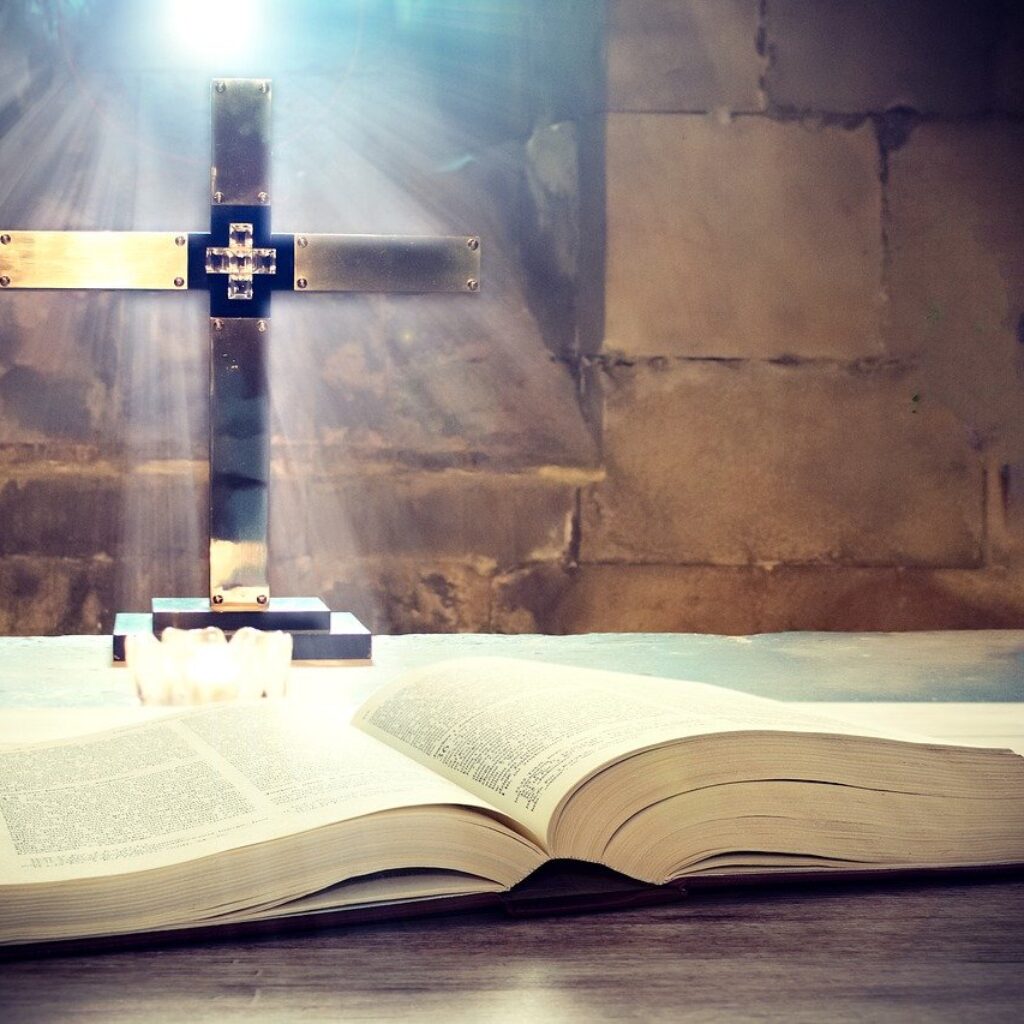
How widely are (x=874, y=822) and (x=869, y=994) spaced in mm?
151

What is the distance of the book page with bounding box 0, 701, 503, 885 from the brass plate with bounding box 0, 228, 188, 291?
0.93 metres

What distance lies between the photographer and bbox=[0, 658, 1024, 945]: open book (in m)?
0.56

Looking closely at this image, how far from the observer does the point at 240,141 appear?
159 centimetres

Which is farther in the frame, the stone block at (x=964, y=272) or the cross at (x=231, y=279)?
the stone block at (x=964, y=272)

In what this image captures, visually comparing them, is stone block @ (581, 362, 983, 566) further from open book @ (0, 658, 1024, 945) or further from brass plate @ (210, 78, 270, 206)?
open book @ (0, 658, 1024, 945)

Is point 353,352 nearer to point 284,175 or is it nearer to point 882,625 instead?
point 284,175

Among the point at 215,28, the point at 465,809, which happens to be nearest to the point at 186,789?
the point at 465,809

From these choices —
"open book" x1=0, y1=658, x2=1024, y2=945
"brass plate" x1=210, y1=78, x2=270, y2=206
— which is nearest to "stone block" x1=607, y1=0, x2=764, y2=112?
"brass plate" x1=210, y1=78, x2=270, y2=206

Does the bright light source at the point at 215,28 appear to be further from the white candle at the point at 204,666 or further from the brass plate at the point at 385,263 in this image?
the white candle at the point at 204,666

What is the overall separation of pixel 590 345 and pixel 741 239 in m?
0.34

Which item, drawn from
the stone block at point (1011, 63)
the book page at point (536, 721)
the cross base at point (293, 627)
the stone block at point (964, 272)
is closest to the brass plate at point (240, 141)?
the cross base at point (293, 627)

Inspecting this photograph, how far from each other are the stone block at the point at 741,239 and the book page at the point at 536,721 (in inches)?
63.2

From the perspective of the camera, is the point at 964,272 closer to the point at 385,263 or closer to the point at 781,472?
the point at 781,472

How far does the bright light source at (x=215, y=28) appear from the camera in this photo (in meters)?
2.45
